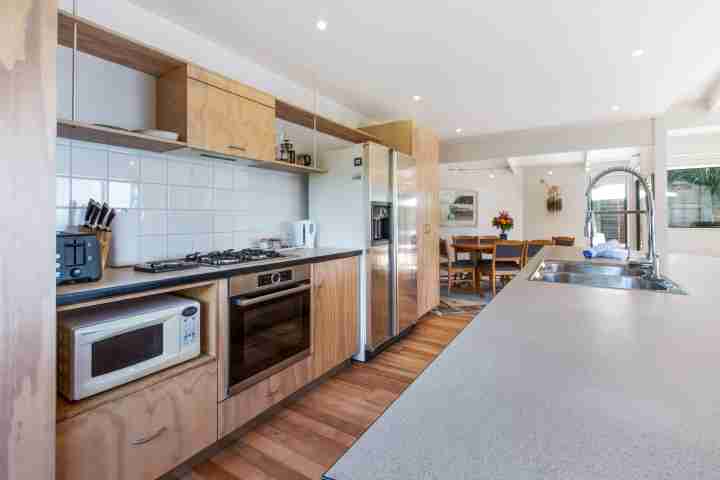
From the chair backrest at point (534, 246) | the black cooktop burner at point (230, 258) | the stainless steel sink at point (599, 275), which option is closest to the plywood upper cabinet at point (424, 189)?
the stainless steel sink at point (599, 275)

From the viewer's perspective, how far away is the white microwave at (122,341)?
1.22 metres

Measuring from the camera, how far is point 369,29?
229 centimetres

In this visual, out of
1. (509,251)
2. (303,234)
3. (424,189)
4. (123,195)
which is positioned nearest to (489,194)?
(509,251)

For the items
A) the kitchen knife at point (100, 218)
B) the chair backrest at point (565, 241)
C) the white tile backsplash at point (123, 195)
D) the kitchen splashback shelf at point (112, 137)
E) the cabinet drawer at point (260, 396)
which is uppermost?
the kitchen splashback shelf at point (112, 137)

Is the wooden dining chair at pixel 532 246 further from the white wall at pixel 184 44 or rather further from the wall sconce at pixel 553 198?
the white wall at pixel 184 44

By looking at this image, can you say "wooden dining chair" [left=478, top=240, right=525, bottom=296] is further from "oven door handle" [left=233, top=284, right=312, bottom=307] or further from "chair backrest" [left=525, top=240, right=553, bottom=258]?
"oven door handle" [left=233, top=284, right=312, bottom=307]

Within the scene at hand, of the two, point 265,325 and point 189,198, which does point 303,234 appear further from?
point 265,325

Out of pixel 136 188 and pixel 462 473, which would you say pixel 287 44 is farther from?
pixel 462 473

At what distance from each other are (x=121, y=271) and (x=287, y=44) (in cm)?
182

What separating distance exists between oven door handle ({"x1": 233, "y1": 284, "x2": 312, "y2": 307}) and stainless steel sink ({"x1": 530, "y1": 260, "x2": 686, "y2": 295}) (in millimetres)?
1271

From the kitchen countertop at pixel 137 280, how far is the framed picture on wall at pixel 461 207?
6.51 meters

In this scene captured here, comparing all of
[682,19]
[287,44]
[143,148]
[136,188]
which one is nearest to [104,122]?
→ [143,148]

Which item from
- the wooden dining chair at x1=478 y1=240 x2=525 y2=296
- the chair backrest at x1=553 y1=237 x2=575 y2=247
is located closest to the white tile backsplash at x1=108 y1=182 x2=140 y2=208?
the wooden dining chair at x1=478 y1=240 x2=525 y2=296

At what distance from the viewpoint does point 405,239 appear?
10.7 ft
